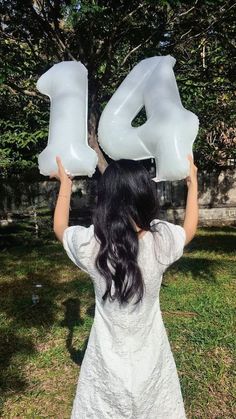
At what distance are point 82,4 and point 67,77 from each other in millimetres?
1525

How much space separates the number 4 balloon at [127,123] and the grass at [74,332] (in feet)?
4.96

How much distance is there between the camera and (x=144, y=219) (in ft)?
4.87

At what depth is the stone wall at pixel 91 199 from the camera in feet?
29.4

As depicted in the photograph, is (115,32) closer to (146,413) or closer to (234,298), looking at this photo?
(234,298)

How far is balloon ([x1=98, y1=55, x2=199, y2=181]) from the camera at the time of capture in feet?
6.22

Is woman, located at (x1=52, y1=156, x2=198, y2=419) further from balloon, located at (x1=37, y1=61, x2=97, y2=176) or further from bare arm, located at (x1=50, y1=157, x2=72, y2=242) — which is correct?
balloon, located at (x1=37, y1=61, x2=97, y2=176)

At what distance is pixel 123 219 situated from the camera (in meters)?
1.46

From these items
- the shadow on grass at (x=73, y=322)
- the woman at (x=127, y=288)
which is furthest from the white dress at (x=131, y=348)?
the shadow on grass at (x=73, y=322)

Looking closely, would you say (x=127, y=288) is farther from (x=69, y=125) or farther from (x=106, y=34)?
(x=106, y=34)

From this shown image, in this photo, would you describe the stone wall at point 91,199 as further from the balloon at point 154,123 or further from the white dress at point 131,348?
the white dress at point 131,348

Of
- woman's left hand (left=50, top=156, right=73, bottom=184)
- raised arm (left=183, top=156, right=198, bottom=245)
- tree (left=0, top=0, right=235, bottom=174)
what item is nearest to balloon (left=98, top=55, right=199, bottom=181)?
raised arm (left=183, top=156, right=198, bottom=245)

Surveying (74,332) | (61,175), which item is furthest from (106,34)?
(61,175)

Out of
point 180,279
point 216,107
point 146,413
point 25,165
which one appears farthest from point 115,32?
point 25,165

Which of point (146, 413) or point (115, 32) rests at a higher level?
point (115, 32)
